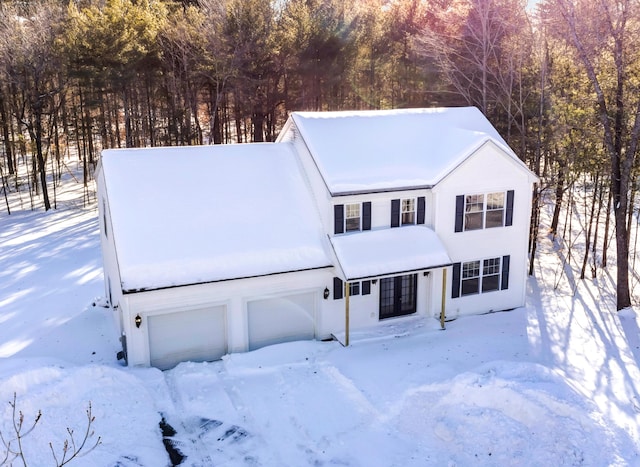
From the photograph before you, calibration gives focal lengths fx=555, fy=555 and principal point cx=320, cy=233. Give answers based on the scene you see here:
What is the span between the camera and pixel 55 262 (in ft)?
70.9

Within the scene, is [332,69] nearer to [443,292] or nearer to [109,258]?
[443,292]

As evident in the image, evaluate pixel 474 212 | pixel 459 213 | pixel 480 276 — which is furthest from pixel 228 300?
pixel 480 276

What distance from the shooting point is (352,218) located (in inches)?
603

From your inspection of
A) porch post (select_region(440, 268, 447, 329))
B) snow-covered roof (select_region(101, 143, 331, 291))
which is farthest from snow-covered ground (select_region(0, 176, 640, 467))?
snow-covered roof (select_region(101, 143, 331, 291))

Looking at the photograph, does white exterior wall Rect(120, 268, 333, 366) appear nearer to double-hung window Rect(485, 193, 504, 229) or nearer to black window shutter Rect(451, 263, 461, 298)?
black window shutter Rect(451, 263, 461, 298)

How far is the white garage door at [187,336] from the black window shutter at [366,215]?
175 inches

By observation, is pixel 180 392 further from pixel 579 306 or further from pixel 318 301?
pixel 579 306

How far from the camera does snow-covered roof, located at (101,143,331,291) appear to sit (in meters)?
13.5

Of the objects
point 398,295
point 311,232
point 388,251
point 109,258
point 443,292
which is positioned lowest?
point 398,295

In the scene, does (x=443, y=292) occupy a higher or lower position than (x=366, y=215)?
lower

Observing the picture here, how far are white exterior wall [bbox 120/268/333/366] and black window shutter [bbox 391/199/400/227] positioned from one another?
95.6 inches

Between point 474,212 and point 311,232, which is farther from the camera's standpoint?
point 474,212

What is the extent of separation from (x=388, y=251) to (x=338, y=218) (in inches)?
63.8

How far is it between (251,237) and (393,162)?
466 centimetres
